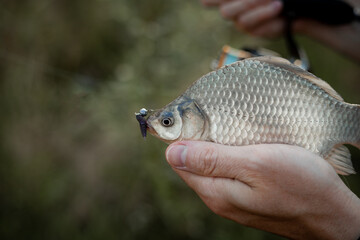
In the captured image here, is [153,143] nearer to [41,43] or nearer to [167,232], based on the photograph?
[167,232]

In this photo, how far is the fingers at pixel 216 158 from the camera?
101 centimetres

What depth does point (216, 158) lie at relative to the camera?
1017 mm

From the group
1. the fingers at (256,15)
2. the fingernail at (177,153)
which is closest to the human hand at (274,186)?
the fingernail at (177,153)

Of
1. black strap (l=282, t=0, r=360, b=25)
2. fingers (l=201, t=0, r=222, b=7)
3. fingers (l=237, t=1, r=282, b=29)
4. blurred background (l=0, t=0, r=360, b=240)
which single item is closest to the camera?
black strap (l=282, t=0, r=360, b=25)

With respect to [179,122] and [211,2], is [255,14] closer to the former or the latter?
[211,2]

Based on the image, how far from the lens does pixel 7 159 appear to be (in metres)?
2.72

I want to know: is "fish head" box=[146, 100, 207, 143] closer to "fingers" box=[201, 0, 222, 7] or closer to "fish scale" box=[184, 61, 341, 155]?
"fish scale" box=[184, 61, 341, 155]

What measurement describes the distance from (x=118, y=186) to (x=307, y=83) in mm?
2127

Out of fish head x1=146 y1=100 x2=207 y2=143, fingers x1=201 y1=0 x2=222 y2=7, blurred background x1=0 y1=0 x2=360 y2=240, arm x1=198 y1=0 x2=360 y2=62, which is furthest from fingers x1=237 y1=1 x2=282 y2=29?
fish head x1=146 y1=100 x2=207 y2=143

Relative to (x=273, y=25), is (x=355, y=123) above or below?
below

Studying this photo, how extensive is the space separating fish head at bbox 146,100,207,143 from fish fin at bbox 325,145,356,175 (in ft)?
1.39

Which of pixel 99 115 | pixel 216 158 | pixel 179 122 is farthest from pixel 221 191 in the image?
pixel 99 115

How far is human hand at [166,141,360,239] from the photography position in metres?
1.00

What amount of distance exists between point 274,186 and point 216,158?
0.68 ft
